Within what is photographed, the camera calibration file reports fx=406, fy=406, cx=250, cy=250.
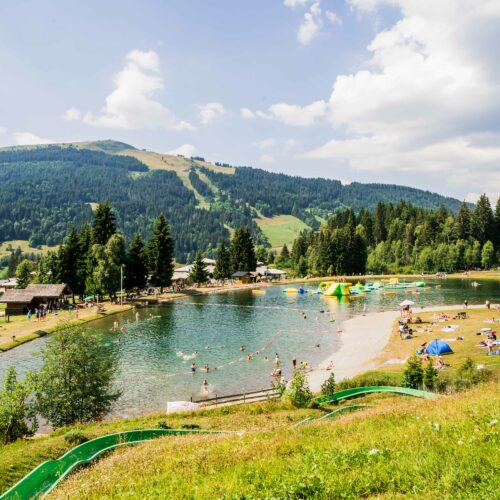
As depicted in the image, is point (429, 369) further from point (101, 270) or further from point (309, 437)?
point (101, 270)

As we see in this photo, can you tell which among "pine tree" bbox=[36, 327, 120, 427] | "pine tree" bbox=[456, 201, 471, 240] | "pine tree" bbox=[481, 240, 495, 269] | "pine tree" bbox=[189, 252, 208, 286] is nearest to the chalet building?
"pine tree" bbox=[189, 252, 208, 286]

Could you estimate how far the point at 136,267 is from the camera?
86500 millimetres

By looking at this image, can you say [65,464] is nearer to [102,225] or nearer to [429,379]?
[429,379]

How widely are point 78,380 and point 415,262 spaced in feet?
426

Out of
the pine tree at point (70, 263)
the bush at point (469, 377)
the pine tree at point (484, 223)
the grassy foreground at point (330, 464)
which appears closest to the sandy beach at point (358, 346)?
the bush at point (469, 377)

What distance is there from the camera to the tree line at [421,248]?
424ft

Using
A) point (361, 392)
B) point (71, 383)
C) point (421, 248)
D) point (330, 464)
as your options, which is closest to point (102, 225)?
point (71, 383)

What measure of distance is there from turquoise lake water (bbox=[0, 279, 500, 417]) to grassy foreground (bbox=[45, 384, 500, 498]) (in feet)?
64.9

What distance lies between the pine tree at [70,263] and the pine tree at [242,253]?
5468 cm

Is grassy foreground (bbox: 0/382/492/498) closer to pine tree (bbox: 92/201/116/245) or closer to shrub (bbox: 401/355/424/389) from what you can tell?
shrub (bbox: 401/355/424/389)

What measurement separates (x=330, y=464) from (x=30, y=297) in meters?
71.4

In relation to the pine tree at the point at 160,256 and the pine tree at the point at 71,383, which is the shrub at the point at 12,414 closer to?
the pine tree at the point at 71,383

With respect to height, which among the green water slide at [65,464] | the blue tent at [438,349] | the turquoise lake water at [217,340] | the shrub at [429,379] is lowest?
the turquoise lake water at [217,340]

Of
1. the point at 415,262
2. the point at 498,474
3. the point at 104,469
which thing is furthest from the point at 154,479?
the point at 415,262
